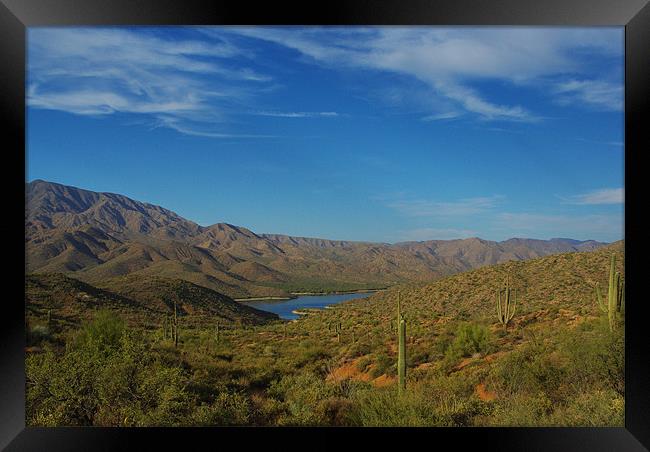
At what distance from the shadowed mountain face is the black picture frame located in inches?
604

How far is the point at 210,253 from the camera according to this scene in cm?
2489

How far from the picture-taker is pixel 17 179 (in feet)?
10.5

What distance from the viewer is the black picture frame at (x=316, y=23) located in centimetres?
301

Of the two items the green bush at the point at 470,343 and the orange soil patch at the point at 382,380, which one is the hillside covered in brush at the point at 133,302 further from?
the green bush at the point at 470,343

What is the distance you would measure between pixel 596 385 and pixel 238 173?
1550 cm

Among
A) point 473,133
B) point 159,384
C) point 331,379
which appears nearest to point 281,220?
point 473,133

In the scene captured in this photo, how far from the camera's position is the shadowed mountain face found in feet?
66.3

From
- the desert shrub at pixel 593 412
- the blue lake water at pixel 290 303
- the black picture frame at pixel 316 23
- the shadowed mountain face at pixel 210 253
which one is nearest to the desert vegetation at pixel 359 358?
the desert shrub at pixel 593 412

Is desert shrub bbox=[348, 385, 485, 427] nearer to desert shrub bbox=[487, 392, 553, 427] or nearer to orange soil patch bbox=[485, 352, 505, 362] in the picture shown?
desert shrub bbox=[487, 392, 553, 427]

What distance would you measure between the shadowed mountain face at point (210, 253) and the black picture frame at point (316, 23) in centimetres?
1533

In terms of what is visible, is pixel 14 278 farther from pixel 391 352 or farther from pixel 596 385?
pixel 391 352

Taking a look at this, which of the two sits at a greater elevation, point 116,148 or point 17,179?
point 116,148

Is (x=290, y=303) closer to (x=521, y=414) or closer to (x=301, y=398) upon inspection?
(x=301, y=398)

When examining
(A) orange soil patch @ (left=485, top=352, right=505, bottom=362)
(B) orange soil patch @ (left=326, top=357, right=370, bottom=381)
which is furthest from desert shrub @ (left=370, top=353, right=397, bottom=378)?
(A) orange soil patch @ (left=485, top=352, right=505, bottom=362)
